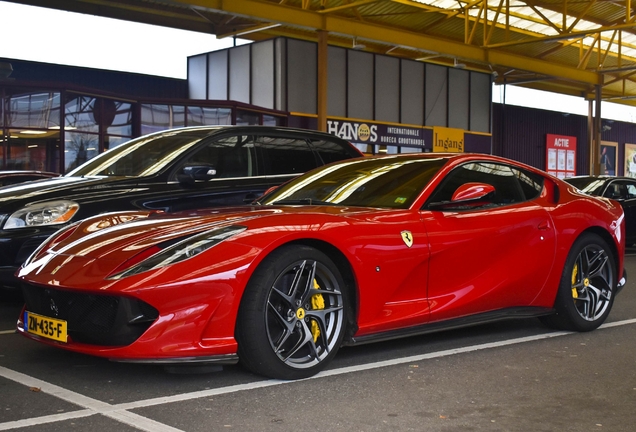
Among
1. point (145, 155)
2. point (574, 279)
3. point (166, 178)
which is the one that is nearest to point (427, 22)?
point (145, 155)

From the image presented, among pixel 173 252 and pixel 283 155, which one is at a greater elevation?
pixel 283 155

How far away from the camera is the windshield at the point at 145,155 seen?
293 inches

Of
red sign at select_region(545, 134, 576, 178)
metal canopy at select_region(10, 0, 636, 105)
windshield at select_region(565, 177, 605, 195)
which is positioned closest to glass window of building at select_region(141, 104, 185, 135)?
metal canopy at select_region(10, 0, 636, 105)

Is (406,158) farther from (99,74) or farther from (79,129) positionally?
(99,74)

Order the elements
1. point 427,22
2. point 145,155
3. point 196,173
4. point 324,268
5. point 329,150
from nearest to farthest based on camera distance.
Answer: point 324,268 < point 196,173 < point 145,155 < point 329,150 < point 427,22

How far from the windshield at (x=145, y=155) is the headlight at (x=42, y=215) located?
2.96 feet

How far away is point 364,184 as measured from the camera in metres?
5.47

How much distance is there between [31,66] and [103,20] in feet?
9.04

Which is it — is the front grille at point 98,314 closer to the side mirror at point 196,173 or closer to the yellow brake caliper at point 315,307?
the yellow brake caliper at point 315,307

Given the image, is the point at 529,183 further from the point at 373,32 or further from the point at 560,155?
the point at 560,155

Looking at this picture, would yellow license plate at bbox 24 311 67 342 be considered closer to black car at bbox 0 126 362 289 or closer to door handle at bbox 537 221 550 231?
black car at bbox 0 126 362 289

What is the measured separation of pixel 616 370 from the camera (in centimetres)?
485

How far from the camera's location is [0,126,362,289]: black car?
21.2 feet

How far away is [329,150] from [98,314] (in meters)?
4.91
